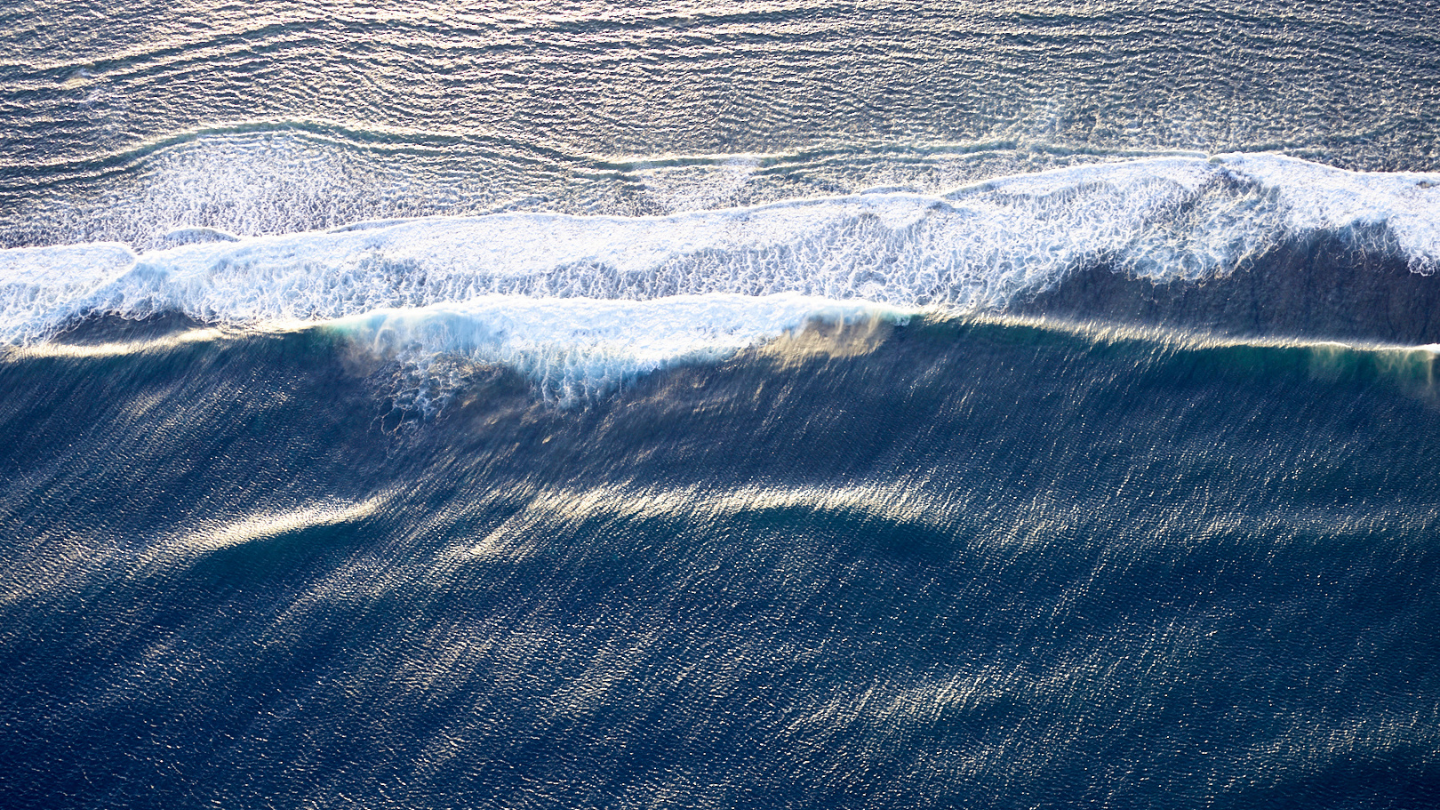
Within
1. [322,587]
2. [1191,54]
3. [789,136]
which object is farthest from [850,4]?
[322,587]

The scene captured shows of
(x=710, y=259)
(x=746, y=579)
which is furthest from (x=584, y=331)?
(x=746, y=579)

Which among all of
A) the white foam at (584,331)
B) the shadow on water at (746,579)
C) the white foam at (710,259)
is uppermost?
the white foam at (710,259)

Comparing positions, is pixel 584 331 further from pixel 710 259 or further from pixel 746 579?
pixel 746 579

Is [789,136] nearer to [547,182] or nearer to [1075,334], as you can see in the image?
[547,182]

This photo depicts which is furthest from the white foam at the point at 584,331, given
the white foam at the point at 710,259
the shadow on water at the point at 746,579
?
the shadow on water at the point at 746,579

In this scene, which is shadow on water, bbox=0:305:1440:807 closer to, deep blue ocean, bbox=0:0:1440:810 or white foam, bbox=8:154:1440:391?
deep blue ocean, bbox=0:0:1440:810

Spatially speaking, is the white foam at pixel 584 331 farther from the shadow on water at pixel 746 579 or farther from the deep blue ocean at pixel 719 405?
the shadow on water at pixel 746 579
